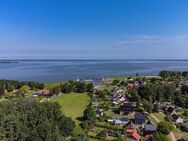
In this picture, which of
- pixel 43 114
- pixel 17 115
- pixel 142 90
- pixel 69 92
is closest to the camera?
pixel 17 115

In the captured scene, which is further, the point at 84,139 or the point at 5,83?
the point at 5,83

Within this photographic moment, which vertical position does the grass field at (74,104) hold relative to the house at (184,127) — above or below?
below

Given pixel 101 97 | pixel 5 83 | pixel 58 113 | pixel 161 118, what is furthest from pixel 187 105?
pixel 5 83

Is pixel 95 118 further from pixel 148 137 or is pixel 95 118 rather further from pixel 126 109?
pixel 126 109

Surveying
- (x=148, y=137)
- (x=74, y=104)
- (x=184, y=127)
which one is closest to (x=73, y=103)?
(x=74, y=104)

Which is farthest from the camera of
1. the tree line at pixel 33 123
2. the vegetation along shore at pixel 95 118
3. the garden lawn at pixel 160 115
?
the garden lawn at pixel 160 115

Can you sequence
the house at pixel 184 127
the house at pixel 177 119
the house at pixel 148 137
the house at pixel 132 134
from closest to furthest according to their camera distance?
the house at pixel 148 137, the house at pixel 132 134, the house at pixel 184 127, the house at pixel 177 119

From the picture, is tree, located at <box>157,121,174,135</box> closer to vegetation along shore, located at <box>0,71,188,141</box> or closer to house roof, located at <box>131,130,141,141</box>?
vegetation along shore, located at <box>0,71,188,141</box>

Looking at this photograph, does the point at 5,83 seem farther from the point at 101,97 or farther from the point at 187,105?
the point at 187,105

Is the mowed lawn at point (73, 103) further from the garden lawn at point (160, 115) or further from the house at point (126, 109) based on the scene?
the garden lawn at point (160, 115)

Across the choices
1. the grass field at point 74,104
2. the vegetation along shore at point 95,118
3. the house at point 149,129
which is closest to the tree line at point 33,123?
the vegetation along shore at point 95,118
